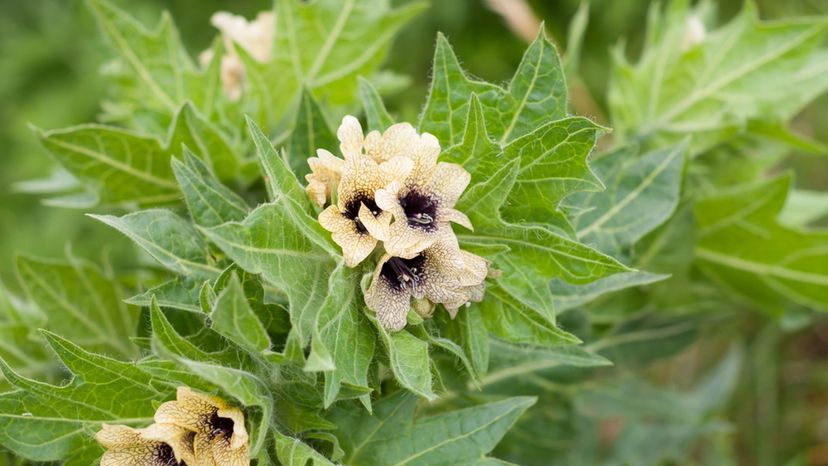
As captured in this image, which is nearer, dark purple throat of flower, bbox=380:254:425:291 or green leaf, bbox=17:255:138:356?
dark purple throat of flower, bbox=380:254:425:291

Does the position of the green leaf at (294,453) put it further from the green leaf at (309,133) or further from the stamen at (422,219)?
the green leaf at (309,133)

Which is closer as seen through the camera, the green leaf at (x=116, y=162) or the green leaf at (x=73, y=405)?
the green leaf at (x=73, y=405)

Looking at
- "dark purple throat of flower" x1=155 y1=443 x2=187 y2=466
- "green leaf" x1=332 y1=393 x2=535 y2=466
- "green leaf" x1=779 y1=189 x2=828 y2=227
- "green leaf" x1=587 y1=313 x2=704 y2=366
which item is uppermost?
"dark purple throat of flower" x1=155 y1=443 x2=187 y2=466

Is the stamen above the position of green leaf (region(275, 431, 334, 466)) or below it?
above

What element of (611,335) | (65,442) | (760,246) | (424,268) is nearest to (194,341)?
(65,442)

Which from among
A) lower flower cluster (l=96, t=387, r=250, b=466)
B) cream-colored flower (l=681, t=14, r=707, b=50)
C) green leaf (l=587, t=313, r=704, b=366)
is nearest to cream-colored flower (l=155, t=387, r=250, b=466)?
lower flower cluster (l=96, t=387, r=250, b=466)

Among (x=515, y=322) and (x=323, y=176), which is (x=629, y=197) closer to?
(x=515, y=322)

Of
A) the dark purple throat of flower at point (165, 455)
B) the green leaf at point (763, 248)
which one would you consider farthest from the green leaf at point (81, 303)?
the green leaf at point (763, 248)

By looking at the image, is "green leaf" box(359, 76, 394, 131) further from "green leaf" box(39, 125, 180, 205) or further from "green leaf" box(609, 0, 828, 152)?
"green leaf" box(609, 0, 828, 152)
